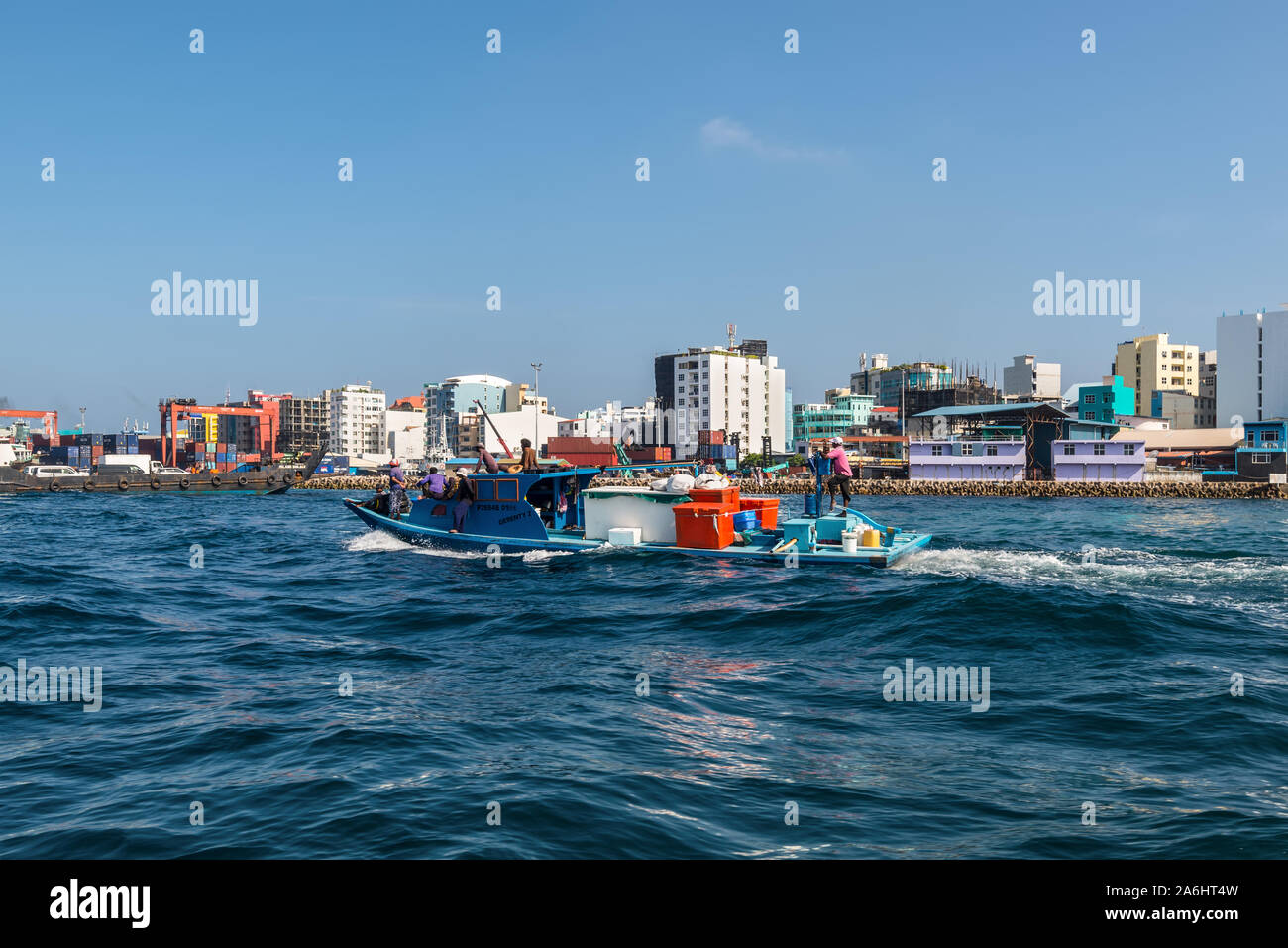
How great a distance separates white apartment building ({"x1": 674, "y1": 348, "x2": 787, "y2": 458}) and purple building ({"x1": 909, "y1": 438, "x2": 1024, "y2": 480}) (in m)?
50.7

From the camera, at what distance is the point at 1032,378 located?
149375 mm

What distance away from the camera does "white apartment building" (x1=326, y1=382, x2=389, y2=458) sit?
629 feet

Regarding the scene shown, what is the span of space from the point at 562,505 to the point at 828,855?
2359cm

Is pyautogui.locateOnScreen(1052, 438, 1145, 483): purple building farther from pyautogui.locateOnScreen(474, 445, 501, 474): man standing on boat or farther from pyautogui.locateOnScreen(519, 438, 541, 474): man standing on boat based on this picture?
pyautogui.locateOnScreen(474, 445, 501, 474): man standing on boat

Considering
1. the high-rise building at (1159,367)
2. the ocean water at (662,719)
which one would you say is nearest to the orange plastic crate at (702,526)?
the ocean water at (662,719)

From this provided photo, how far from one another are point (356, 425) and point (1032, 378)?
465 feet

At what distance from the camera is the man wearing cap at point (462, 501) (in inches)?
1083

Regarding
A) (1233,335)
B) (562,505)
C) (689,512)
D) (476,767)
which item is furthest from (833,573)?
(1233,335)

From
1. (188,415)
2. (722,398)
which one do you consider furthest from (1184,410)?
(188,415)

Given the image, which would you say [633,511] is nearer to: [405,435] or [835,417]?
[835,417]

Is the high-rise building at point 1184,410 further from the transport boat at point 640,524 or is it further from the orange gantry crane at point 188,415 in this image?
the orange gantry crane at point 188,415

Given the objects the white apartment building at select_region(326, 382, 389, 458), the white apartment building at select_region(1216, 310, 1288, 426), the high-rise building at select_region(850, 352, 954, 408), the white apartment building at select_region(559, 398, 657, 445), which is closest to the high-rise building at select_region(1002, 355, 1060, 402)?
the high-rise building at select_region(850, 352, 954, 408)

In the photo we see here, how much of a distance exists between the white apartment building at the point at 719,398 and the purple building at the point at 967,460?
166 feet
